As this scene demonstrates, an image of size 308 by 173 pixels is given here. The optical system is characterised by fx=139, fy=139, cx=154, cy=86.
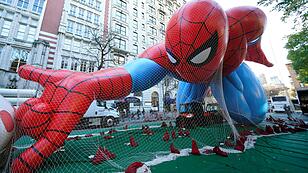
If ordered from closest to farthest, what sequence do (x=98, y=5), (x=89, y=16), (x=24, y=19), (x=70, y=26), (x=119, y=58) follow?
(x=24, y=19), (x=70, y=26), (x=89, y=16), (x=98, y=5), (x=119, y=58)

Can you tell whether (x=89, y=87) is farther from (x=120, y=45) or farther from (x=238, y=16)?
(x=120, y=45)

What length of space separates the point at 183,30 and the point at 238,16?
6.86 ft

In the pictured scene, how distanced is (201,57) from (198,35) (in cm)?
44

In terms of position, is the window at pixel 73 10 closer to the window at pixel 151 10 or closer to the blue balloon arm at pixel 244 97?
the window at pixel 151 10

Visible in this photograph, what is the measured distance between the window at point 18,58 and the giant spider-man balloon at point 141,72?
52.4ft

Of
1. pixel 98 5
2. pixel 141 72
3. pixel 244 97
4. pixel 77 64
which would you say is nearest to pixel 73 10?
pixel 98 5

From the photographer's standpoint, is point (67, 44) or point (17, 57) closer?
point (17, 57)

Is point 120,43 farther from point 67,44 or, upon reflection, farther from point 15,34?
point 15,34

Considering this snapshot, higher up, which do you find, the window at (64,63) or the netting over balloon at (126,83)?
the window at (64,63)

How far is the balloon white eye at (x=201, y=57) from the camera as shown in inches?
110

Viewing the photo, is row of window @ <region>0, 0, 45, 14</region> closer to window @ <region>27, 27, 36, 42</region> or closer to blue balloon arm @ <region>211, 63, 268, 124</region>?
window @ <region>27, 27, 36, 42</region>

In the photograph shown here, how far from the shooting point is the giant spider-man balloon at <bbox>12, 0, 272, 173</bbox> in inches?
98.3

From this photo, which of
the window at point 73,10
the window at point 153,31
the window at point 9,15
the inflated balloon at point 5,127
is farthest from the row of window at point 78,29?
the inflated balloon at point 5,127

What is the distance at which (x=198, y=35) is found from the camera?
2.68 metres
